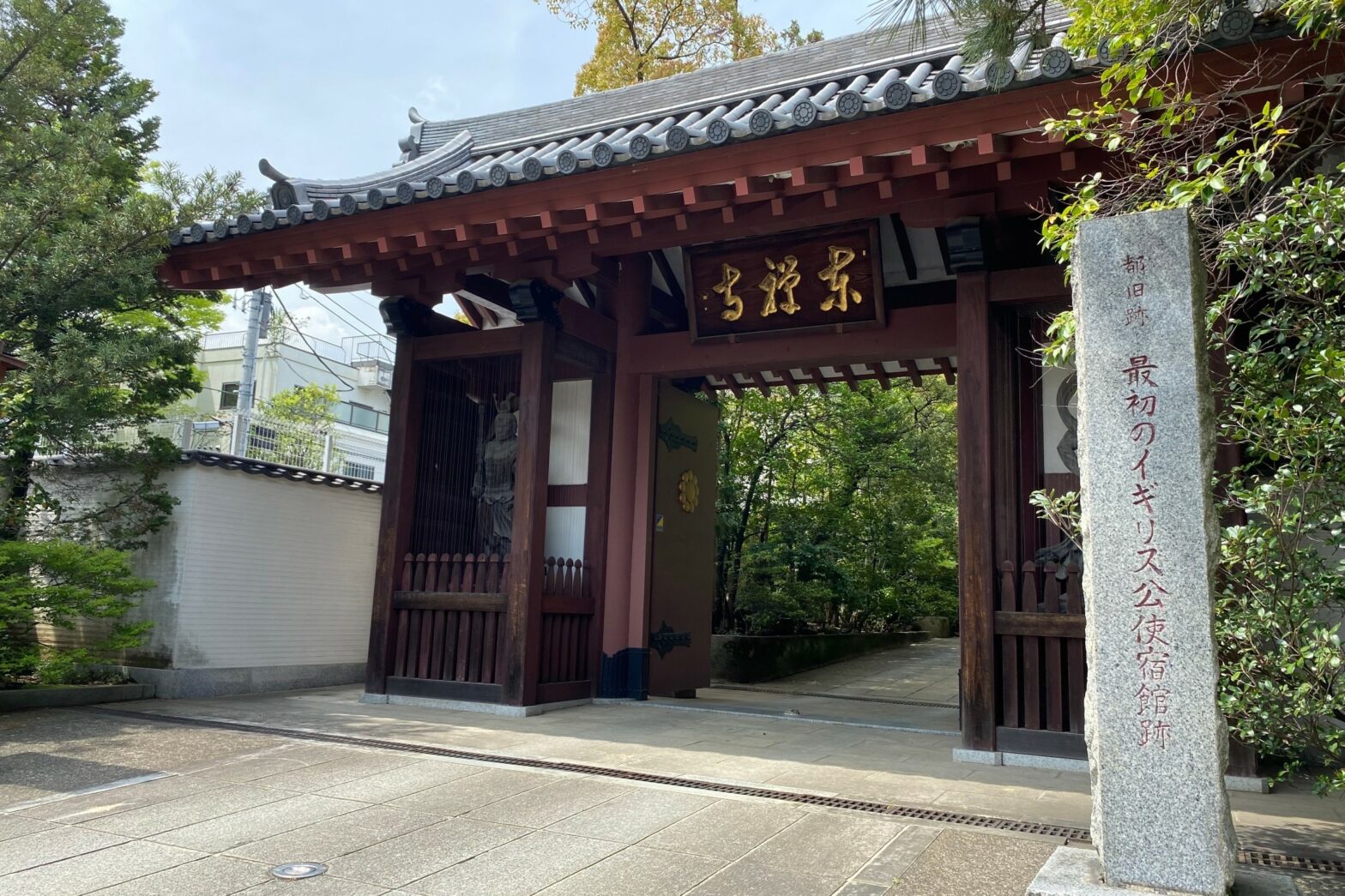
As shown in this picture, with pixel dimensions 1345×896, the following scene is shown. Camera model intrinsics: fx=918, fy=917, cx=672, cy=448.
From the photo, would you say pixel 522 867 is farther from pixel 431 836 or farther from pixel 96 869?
pixel 96 869

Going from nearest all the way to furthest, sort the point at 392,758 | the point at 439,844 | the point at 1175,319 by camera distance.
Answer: the point at 1175,319, the point at 439,844, the point at 392,758

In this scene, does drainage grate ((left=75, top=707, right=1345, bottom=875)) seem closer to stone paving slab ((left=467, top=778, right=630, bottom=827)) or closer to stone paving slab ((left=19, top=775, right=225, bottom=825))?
stone paving slab ((left=467, top=778, right=630, bottom=827))

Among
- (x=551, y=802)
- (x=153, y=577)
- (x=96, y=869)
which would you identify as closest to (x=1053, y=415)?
(x=551, y=802)

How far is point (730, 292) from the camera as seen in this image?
7.21 m

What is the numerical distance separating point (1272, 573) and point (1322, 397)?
25.4 inches

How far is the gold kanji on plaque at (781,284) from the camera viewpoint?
6.92 m

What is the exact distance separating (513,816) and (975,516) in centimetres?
313

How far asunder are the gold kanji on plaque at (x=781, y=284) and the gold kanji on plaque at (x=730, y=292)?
0.63 feet

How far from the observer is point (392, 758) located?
497 cm

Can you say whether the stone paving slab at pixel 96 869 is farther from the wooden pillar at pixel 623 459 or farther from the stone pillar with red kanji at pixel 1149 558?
the wooden pillar at pixel 623 459

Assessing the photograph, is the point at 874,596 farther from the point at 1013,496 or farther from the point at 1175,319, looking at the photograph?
the point at 1175,319

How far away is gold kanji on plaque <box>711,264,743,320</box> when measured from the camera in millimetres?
7168

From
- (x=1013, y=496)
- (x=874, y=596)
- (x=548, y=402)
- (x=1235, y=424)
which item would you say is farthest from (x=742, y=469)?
(x=1235, y=424)

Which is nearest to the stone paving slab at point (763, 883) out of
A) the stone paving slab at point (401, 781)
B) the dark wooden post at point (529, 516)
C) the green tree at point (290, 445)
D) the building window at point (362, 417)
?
the stone paving slab at point (401, 781)
